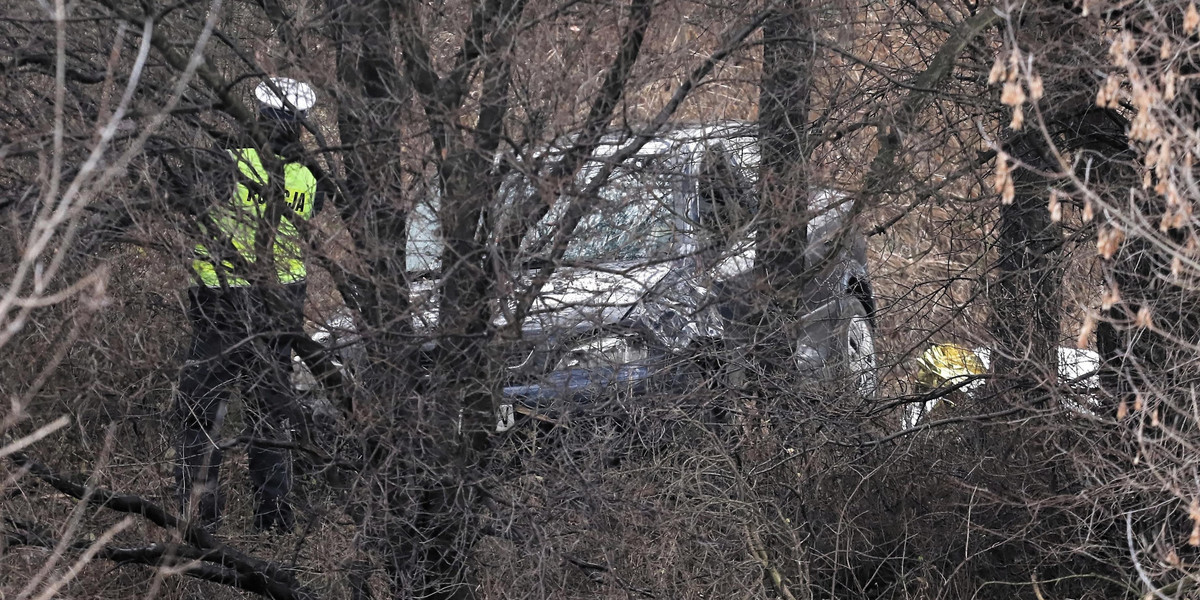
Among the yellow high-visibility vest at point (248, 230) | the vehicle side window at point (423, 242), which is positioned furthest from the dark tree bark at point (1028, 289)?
the yellow high-visibility vest at point (248, 230)

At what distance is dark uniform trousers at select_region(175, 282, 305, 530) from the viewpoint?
174 inches

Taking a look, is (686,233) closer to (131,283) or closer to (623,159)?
(623,159)

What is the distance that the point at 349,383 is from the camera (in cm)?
451

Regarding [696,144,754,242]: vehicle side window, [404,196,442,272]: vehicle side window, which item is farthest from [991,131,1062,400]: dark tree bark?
[404,196,442,272]: vehicle side window

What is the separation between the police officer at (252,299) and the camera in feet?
14.2

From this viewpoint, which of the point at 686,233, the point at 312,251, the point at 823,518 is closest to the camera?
the point at 312,251

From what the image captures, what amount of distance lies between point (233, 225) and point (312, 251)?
29cm

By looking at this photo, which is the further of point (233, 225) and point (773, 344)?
point (773, 344)

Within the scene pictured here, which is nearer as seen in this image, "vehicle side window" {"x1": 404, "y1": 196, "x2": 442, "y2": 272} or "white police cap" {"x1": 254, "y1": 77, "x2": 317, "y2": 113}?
"vehicle side window" {"x1": 404, "y1": 196, "x2": 442, "y2": 272}

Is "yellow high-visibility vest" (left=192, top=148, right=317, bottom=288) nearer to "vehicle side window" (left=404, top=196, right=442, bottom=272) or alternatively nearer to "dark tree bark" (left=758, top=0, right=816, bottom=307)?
"vehicle side window" (left=404, top=196, right=442, bottom=272)

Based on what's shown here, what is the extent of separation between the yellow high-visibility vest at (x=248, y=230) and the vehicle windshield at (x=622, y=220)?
77 cm

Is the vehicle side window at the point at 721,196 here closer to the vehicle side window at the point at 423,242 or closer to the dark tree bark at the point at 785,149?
the dark tree bark at the point at 785,149

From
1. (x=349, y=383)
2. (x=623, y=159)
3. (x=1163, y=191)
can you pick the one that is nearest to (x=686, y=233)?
(x=623, y=159)

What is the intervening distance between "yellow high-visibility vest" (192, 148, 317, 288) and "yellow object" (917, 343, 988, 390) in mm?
3030
